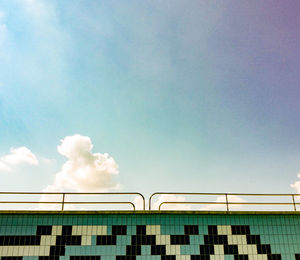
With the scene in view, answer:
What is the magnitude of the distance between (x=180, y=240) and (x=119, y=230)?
269 cm

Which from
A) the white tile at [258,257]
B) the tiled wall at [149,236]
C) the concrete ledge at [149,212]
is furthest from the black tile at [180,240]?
the white tile at [258,257]

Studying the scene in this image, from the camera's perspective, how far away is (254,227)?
12438 mm

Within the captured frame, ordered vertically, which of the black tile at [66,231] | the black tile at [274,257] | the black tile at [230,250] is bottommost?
the black tile at [274,257]

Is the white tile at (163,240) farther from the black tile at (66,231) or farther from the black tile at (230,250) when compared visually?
the black tile at (66,231)

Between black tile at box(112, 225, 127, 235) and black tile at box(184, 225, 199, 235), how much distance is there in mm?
2677

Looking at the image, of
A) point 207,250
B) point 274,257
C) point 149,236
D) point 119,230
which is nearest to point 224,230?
point 207,250

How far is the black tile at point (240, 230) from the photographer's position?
12336 mm

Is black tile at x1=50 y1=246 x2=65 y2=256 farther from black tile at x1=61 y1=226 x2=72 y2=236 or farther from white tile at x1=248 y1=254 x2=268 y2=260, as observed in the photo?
white tile at x1=248 y1=254 x2=268 y2=260

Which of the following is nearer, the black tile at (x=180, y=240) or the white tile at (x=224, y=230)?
the black tile at (x=180, y=240)

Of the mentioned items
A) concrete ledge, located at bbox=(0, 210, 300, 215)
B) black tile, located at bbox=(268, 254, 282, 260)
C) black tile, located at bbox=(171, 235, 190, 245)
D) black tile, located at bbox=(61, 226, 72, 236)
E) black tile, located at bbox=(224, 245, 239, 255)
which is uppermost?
concrete ledge, located at bbox=(0, 210, 300, 215)

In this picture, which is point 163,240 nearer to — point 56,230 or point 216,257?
point 216,257

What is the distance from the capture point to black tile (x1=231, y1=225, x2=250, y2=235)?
40.5ft

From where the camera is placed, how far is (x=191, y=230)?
1212cm

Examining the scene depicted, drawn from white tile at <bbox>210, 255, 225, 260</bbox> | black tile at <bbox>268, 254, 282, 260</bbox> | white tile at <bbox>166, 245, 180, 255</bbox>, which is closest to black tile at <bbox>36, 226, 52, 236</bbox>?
white tile at <bbox>166, 245, 180, 255</bbox>
